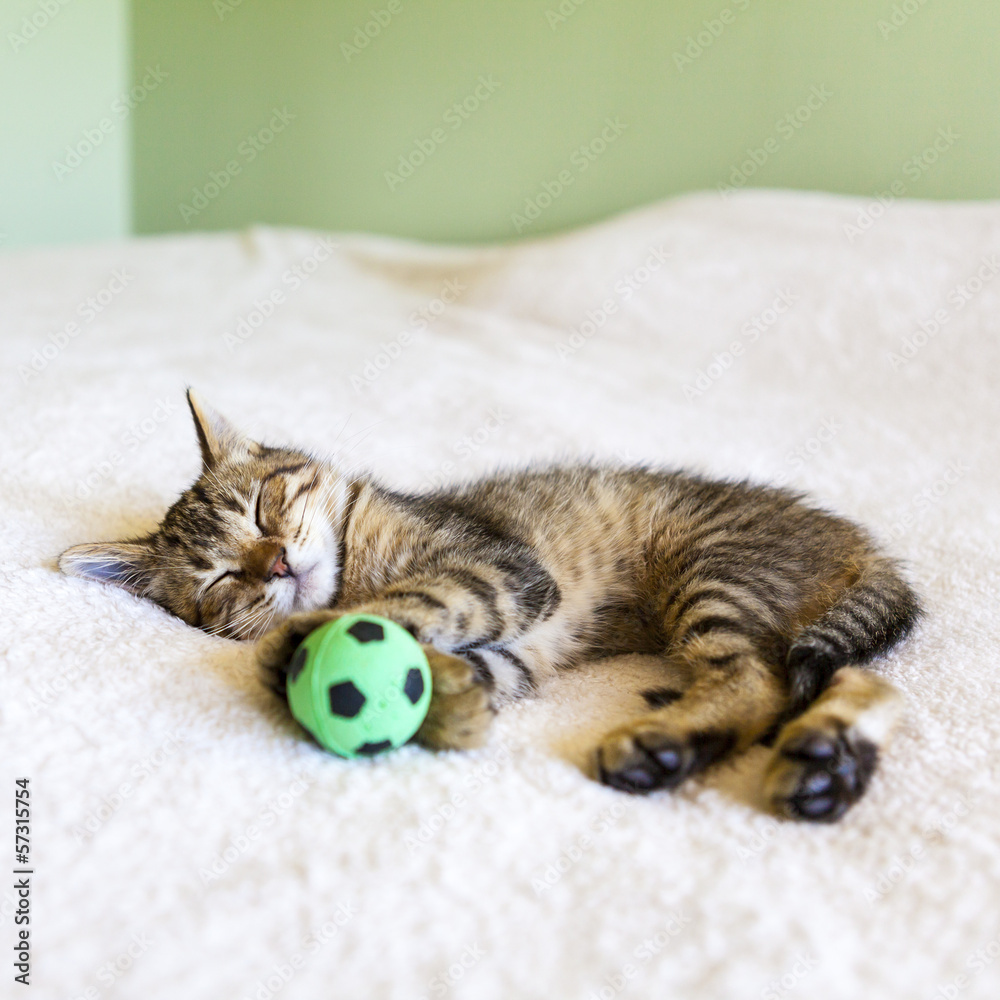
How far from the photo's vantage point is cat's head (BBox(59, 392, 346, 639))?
1271 millimetres

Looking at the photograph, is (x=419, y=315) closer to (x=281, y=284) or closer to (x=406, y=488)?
(x=281, y=284)

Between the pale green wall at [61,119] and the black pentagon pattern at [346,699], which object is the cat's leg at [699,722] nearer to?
the black pentagon pattern at [346,699]

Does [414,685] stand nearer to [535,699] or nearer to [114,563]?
[535,699]

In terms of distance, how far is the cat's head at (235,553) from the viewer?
1.27 m

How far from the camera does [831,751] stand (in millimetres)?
869

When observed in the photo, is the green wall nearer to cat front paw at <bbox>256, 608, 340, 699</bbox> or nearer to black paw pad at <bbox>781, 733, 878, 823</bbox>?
black paw pad at <bbox>781, 733, 878, 823</bbox>

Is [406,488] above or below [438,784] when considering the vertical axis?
below

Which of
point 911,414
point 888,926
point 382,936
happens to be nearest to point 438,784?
point 382,936

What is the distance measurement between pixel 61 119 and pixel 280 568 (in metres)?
3.44

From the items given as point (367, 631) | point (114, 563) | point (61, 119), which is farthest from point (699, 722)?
point (61, 119)

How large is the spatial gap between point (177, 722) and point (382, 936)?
0.37 m

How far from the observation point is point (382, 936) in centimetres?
68

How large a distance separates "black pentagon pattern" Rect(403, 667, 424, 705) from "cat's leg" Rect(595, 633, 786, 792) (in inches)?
7.6

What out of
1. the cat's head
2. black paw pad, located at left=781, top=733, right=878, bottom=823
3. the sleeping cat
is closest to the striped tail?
the sleeping cat
